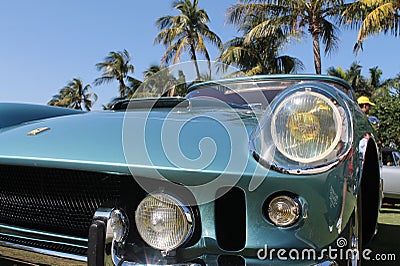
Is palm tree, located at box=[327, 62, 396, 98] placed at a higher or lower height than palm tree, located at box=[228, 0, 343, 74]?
lower

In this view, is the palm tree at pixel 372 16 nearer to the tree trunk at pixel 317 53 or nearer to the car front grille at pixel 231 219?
the tree trunk at pixel 317 53

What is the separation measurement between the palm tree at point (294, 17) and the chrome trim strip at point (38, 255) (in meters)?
13.6

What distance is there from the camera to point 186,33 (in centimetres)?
1942

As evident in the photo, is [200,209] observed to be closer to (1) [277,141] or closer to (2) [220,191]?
(2) [220,191]

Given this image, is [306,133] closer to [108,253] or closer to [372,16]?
[108,253]

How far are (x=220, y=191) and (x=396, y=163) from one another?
4230 mm

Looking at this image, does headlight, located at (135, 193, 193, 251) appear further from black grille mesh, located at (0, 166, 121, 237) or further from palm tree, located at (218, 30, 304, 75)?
palm tree, located at (218, 30, 304, 75)

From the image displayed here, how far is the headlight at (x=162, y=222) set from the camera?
134cm

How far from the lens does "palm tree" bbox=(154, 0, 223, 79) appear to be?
1923cm

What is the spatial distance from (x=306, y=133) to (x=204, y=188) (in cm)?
38

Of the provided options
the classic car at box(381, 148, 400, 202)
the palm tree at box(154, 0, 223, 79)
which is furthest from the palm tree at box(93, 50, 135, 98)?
the classic car at box(381, 148, 400, 202)

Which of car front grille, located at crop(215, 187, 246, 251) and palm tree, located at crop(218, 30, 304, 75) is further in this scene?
palm tree, located at crop(218, 30, 304, 75)

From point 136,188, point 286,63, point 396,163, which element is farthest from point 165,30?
point 136,188

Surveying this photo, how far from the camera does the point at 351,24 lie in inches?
524
